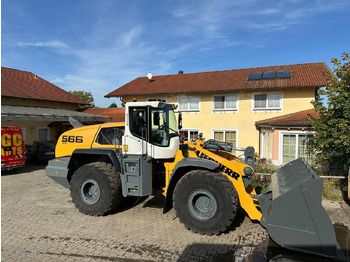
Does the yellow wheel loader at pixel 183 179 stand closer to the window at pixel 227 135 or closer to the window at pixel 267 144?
the window at pixel 267 144

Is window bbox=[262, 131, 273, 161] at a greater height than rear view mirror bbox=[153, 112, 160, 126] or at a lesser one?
lesser

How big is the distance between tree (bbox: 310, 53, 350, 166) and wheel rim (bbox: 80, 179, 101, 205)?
722 cm

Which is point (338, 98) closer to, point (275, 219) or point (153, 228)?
point (275, 219)

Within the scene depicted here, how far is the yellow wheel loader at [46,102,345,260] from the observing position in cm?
392

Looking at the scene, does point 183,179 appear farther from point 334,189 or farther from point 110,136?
point 334,189

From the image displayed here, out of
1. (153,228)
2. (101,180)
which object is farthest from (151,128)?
(153,228)

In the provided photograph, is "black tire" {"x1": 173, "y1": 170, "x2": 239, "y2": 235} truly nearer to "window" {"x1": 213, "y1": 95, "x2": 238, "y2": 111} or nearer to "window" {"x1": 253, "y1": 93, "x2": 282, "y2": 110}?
"window" {"x1": 253, "y1": 93, "x2": 282, "y2": 110}

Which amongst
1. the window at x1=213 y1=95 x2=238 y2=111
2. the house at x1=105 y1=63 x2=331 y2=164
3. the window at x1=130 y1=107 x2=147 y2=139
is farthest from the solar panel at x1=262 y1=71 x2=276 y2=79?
the window at x1=130 y1=107 x2=147 y2=139

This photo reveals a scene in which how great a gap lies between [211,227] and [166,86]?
14907 millimetres

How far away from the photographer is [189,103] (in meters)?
17.7

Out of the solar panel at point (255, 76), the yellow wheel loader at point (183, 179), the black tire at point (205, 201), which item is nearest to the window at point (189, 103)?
the solar panel at point (255, 76)

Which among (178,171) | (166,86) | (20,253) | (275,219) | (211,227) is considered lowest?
(20,253)

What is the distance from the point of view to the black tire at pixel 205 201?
482 cm

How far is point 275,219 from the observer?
4.05m
